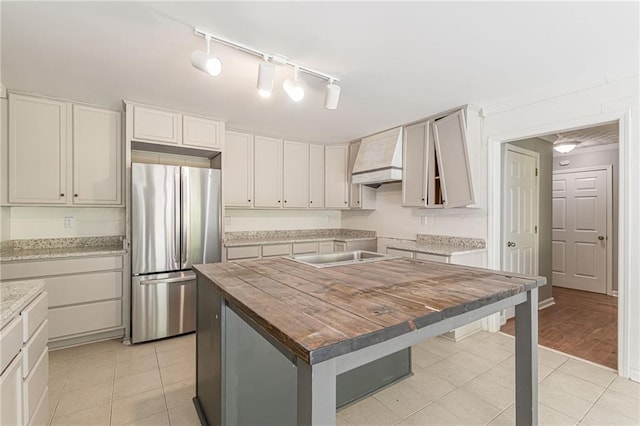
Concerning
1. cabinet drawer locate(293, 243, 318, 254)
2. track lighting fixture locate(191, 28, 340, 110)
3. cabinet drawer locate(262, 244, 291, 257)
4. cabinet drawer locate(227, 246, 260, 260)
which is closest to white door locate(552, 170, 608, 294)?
cabinet drawer locate(293, 243, 318, 254)

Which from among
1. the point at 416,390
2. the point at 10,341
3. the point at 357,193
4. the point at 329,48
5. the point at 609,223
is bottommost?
the point at 416,390

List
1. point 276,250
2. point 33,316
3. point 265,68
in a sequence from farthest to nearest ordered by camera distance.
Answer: point 276,250 → point 265,68 → point 33,316

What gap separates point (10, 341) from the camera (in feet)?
3.99

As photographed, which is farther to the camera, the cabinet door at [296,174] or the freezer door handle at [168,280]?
the cabinet door at [296,174]

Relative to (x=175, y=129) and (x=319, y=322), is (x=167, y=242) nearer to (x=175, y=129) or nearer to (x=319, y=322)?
(x=175, y=129)

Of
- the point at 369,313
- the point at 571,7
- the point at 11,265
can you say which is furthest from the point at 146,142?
the point at 571,7

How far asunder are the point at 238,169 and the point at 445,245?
2755 mm

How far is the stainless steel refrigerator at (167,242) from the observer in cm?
284

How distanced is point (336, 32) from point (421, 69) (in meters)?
0.84

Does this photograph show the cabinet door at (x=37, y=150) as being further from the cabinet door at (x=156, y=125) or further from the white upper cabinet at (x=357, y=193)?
the white upper cabinet at (x=357, y=193)

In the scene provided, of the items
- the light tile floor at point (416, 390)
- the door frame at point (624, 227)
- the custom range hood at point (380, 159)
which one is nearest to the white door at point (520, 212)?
the door frame at point (624, 227)

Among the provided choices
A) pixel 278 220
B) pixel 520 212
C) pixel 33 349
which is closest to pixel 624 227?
pixel 520 212

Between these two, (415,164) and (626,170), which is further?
(415,164)

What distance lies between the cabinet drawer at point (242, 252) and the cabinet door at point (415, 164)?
1964mm
